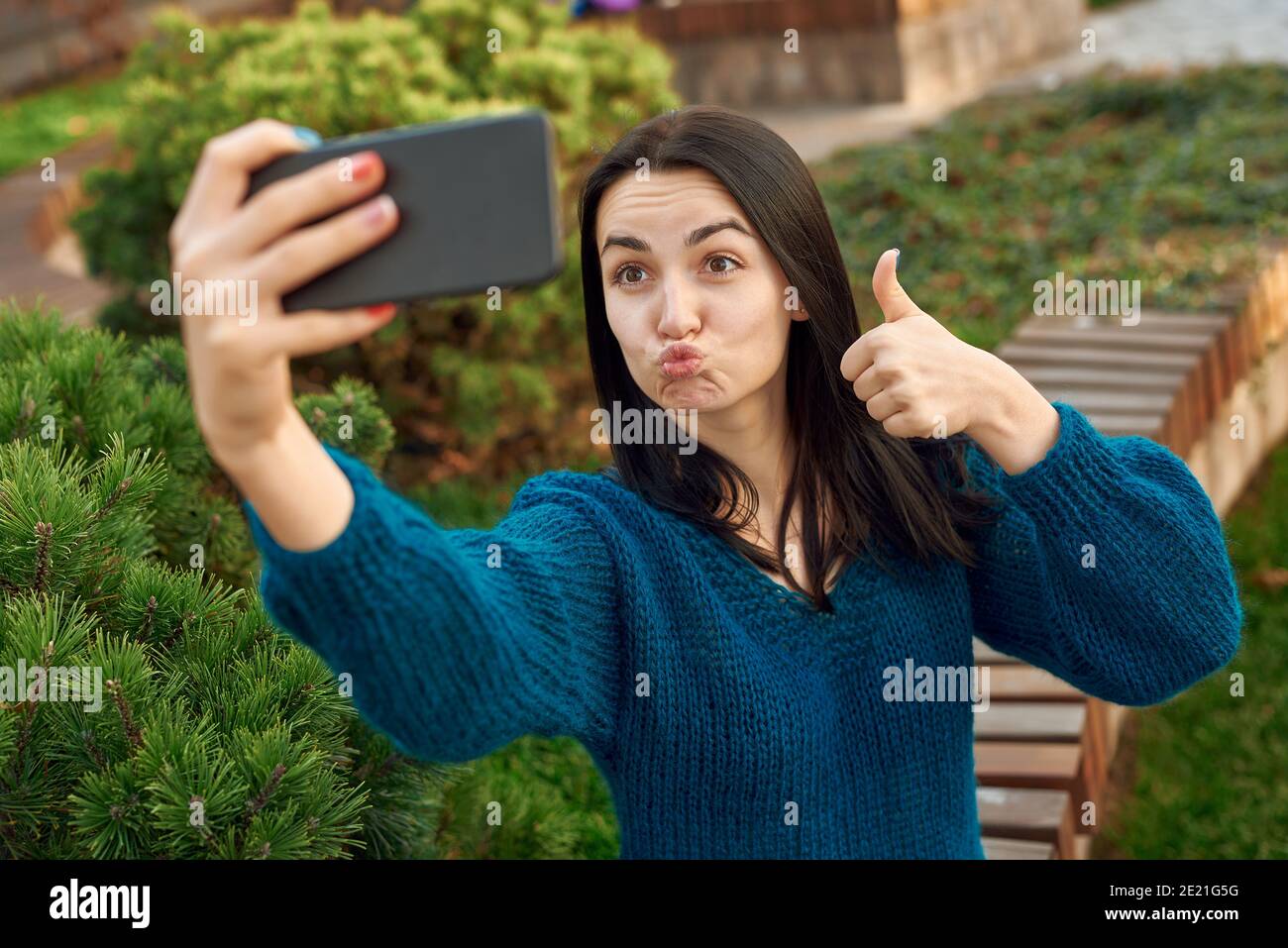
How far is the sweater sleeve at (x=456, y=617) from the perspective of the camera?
4.25 ft

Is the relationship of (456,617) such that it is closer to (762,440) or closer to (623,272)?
(623,272)

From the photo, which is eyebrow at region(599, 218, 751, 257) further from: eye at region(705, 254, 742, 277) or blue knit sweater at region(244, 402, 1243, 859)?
blue knit sweater at region(244, 402, 1243, 859)

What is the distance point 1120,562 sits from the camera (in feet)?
5.86

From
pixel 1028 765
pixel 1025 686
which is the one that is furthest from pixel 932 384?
pixel 1025 686

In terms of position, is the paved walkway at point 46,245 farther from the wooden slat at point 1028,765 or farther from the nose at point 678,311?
the nose at point 678,311

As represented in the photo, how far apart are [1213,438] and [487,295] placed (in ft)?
8.23

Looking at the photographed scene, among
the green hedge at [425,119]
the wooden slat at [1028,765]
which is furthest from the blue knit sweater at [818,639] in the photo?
the green hedge at [425,119]

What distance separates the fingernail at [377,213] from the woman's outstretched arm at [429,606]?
22cm

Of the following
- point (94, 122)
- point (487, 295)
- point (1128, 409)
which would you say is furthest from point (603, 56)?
point (94, 122)

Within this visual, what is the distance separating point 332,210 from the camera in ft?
3.66

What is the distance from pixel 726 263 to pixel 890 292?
20 centimetres
